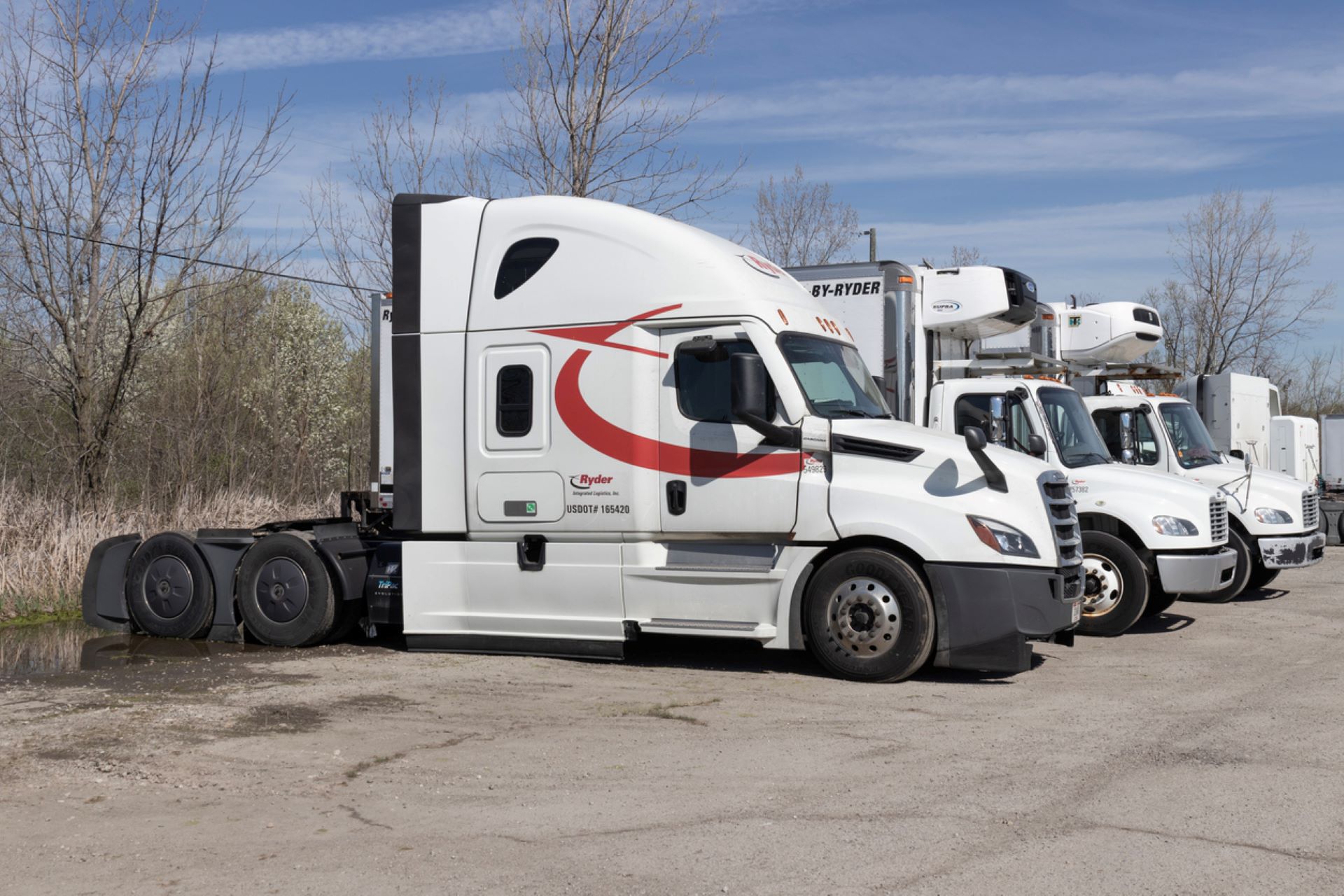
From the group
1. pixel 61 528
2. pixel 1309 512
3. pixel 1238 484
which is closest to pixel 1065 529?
pixel 1238 484

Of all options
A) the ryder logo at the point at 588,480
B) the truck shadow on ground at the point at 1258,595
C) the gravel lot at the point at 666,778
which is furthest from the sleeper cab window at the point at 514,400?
the truck shadow on ground at the point at 1258,595

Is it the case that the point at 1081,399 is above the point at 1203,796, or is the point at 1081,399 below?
above

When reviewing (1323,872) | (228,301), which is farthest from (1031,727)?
(228,301)

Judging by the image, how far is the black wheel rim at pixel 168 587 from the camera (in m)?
11.4

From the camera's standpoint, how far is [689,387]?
9625mm

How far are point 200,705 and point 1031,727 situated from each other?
5322 millimetres

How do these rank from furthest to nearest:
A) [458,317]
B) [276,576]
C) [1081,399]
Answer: [1081,399] < [276,576] < [458,317]

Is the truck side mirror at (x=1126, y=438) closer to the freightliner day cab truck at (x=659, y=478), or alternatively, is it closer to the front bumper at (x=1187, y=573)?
the front bumper at (x=1187, y=573)

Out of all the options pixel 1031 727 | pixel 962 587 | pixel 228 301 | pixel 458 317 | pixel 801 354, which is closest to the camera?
pixel 1031 727

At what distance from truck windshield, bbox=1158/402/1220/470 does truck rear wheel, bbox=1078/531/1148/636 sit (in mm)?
3304

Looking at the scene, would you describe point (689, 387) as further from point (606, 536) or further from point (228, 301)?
point (228, 301)

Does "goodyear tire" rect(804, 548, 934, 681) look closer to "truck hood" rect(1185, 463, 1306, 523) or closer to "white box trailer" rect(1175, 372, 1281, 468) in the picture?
"truck hood" rect(1185, 463, 1306, 523)

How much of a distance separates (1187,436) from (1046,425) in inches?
143

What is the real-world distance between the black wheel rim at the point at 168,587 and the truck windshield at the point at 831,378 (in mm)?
5853
